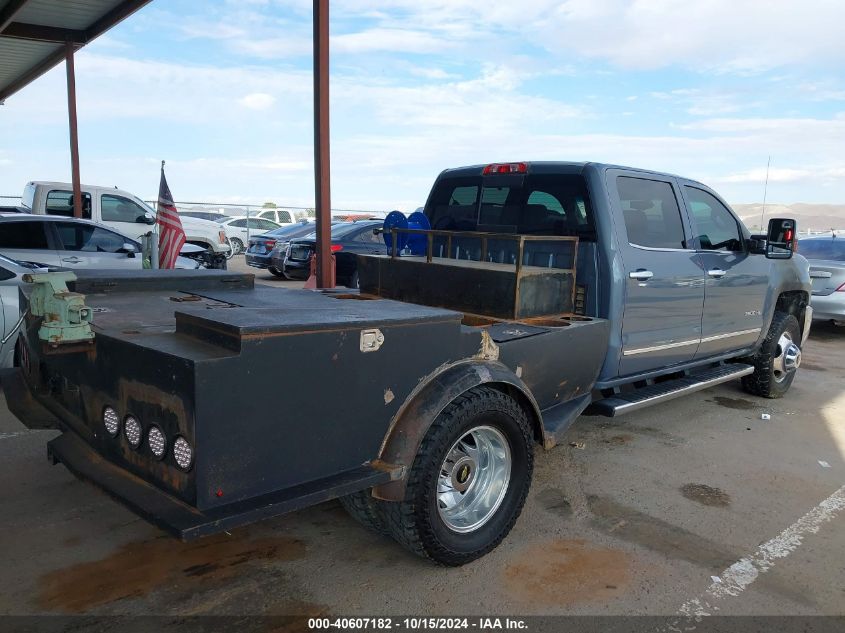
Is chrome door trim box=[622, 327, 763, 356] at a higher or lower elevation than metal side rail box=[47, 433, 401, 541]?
higher

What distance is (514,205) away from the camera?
473 centimetres

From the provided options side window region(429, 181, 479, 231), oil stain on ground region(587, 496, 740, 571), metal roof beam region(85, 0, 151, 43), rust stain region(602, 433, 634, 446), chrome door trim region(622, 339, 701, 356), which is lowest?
rust stain region(602, 433, 634, 446)

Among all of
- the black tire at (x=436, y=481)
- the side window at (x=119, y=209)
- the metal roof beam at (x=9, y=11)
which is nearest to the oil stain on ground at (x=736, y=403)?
the black tire at (x=436, y=481)

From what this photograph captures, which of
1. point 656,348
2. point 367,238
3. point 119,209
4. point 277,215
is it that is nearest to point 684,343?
point 656,348

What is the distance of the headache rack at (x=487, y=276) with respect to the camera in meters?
3.74

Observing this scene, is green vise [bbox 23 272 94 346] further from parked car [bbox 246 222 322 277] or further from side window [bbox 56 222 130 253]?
parked car [bbox 246 222 322 277]

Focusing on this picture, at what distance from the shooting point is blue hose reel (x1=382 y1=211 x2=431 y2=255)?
15.5 ft

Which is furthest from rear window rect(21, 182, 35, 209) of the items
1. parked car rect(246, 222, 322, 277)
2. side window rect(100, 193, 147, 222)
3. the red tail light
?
the red tail light

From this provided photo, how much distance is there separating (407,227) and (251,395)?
284 centimetres

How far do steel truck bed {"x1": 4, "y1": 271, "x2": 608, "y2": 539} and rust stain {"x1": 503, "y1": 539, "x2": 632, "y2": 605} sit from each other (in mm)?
760

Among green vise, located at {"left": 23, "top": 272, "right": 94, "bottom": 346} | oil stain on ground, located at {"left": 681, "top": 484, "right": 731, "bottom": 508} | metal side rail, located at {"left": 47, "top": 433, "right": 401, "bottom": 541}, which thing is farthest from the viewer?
oil stain on ground, located at {"left": 681, "top": 484, "right": 731, "bottom": 508}

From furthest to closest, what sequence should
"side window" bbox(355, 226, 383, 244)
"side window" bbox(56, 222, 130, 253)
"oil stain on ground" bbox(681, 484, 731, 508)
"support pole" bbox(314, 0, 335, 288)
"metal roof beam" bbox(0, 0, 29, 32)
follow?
"side window" bbox(355, 226, 383, 244) < "metal roof beam" bbox(0, 0, 29, 32) < "side window" bbox(56, 222, 130, 253) < "support pole" bbox(314, 0, 335, 288) < "oil stain on ground" bbox(681, 484, 731, 508)

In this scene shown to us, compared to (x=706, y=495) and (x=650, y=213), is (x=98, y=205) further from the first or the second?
(x=706, y=495)

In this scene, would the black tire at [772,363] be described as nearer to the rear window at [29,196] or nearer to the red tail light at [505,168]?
the red tail light at [505,168]
